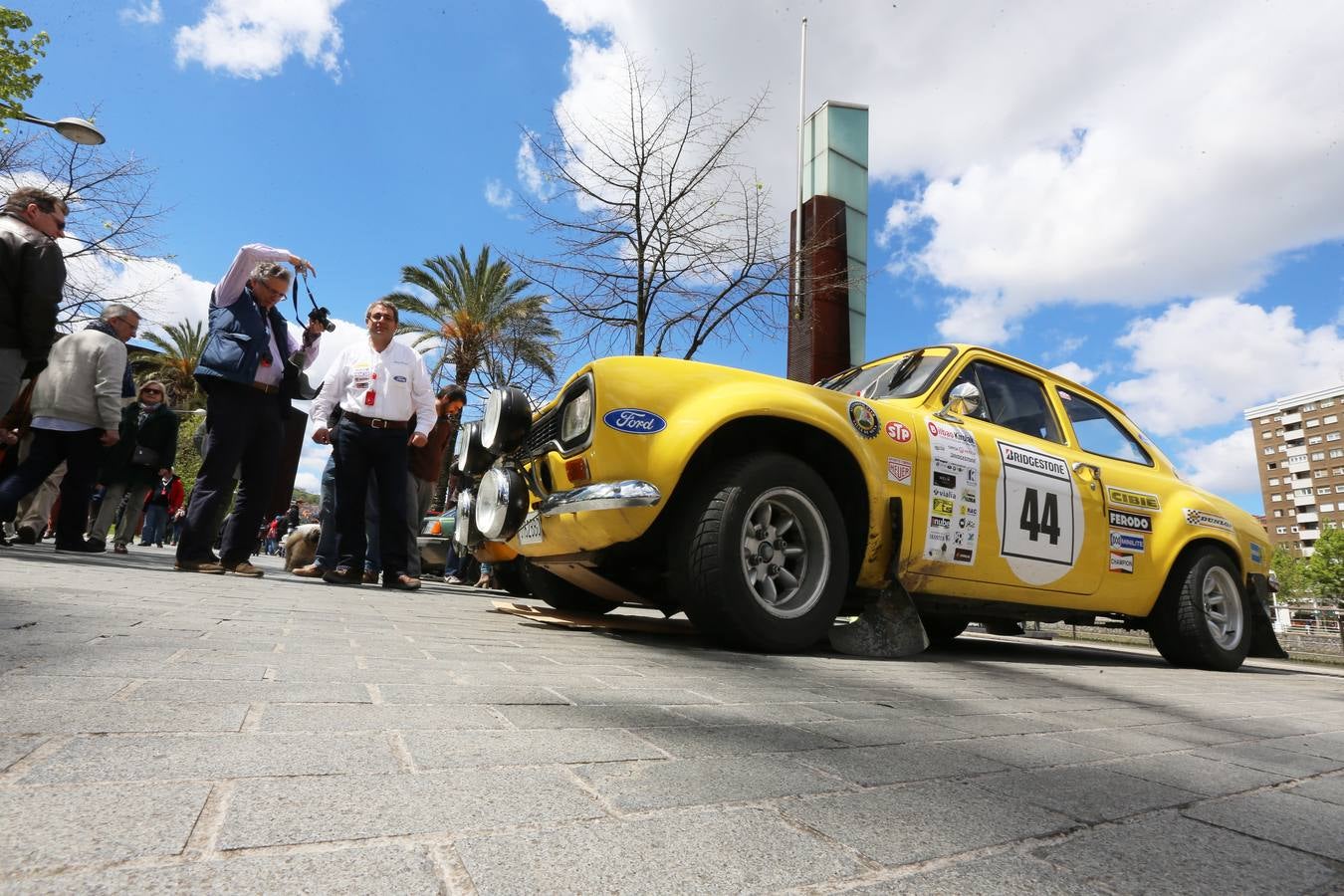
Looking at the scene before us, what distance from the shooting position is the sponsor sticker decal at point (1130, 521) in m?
4.21

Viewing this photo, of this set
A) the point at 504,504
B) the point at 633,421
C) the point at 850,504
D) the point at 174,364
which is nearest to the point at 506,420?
the point at 504,504

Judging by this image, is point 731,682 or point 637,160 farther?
point 637,160

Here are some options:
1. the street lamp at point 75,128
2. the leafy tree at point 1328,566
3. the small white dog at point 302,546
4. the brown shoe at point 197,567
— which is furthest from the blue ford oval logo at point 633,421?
the leafy tree at point 1328,566

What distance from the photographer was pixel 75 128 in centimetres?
988

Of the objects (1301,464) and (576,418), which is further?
(1301,464)

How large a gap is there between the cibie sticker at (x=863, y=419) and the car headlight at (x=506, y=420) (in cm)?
157

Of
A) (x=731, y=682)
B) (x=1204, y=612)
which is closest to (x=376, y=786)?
(x=731, y=682)

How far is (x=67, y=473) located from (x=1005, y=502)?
630 centimetres

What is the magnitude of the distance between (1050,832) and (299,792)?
105 cm

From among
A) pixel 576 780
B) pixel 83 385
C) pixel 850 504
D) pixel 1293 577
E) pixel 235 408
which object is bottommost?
pixel 576 780

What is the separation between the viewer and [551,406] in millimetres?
3369

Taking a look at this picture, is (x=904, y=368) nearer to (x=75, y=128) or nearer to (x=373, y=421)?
(x=373, y=421)

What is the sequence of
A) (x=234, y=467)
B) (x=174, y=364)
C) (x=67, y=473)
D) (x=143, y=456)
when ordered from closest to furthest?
(x=234, y=467) < (x=67, y=473) < (x=143, y=456) < (x=174, y=364)

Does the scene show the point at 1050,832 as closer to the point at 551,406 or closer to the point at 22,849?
the point at 22,849
